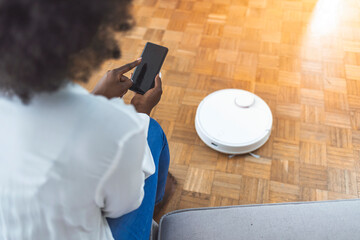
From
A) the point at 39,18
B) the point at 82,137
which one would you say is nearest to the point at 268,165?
the point at 82,137

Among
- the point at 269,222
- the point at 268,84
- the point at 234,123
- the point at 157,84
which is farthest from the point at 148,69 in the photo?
the point at 268,84

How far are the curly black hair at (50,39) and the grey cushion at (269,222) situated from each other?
54 cm

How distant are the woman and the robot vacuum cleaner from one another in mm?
717

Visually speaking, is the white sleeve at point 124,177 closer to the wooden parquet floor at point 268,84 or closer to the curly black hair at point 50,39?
the curly black hair at point 50,39

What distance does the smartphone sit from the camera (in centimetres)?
102

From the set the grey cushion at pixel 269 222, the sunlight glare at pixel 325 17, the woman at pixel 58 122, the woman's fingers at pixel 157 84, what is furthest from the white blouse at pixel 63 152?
the sunlight glare at pixel 325 17

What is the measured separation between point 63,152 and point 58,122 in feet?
0.14

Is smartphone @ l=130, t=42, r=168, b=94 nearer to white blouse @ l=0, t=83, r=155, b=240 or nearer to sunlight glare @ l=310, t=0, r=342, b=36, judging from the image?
white blouse @ l=0, t=83, r=155, b=240

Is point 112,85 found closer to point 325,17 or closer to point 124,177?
point 124,177

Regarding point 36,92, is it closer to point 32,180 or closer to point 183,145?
point 32,180

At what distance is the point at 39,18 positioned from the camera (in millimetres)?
359

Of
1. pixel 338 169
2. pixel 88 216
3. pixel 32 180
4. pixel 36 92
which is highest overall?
pixel 36 92

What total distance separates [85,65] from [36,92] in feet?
0.24

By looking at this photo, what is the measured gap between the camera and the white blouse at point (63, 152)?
0.44 m
